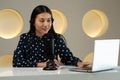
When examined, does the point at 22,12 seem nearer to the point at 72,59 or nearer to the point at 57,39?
the point at 57,39

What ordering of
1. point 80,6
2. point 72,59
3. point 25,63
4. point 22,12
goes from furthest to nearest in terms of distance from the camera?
point 80,6
point 22,12
point 72,59
point 25,63

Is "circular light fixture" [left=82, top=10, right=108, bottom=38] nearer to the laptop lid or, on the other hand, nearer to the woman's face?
the woman's face

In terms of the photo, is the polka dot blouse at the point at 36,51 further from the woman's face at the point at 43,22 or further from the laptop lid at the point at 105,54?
the laptop lid at the point at 105,54

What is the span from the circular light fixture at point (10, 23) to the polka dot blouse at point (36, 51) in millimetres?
796

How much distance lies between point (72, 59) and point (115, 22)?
61.3 inches

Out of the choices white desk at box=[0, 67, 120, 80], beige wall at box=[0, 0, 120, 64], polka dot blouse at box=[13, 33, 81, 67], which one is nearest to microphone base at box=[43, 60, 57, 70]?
white desk at box=[0, 67, 120, 80]

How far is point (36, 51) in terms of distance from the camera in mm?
2363

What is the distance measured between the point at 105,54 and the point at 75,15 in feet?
6.21

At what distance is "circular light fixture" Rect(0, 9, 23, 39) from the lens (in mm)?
3139

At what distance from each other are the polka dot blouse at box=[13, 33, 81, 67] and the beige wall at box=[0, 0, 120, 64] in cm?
81

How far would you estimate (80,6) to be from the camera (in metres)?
3.49

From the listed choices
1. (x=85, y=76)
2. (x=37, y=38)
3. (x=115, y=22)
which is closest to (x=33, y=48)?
(x=37, y=38)

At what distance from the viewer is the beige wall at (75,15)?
10.4 ft

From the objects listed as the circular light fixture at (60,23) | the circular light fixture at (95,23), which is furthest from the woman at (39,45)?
the circular light fixture at (95,23)
